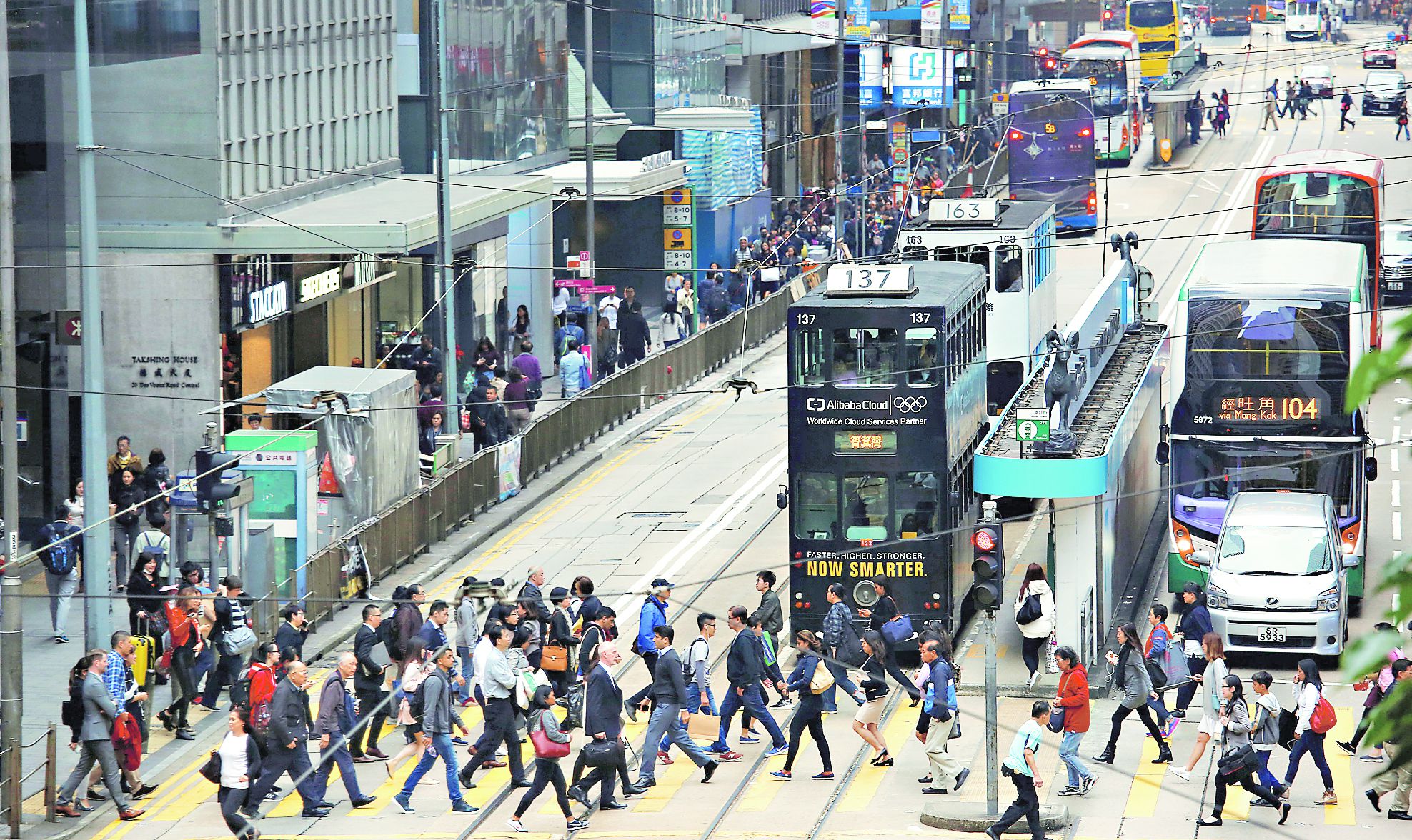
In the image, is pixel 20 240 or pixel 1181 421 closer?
pixel 1181 421

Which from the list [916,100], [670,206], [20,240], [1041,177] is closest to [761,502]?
[20,240]

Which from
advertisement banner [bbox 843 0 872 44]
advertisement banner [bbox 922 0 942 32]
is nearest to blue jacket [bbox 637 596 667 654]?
advertisement banner [bbox 843 0 872 44]

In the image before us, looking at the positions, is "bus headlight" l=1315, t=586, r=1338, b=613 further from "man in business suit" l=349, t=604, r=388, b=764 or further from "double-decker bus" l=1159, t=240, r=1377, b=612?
"man in business suit" l=349, t=604, r=388, b=764

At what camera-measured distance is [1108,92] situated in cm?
6391

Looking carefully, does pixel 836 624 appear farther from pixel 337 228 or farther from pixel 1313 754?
pixel 337 228

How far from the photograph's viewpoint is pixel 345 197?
108 feet

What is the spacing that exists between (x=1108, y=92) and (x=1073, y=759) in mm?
49074

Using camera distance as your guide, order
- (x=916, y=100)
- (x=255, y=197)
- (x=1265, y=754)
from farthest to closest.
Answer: (x=916, y=100) < (x=255, y=197) < (x=1265, y=754)

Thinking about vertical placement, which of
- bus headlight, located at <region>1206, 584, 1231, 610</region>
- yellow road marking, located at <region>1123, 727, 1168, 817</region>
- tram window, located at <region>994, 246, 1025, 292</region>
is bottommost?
yellow road marking, located at <region>1123, 727, 1168, 817</region>

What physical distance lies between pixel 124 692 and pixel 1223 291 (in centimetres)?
1355

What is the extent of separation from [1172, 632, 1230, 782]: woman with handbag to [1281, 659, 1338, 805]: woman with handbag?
2.11ft

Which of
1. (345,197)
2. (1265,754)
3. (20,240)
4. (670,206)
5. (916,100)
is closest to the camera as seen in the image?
(1265,754)

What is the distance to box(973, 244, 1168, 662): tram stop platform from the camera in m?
20.9

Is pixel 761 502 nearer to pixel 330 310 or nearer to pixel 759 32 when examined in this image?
pixel 330 310
